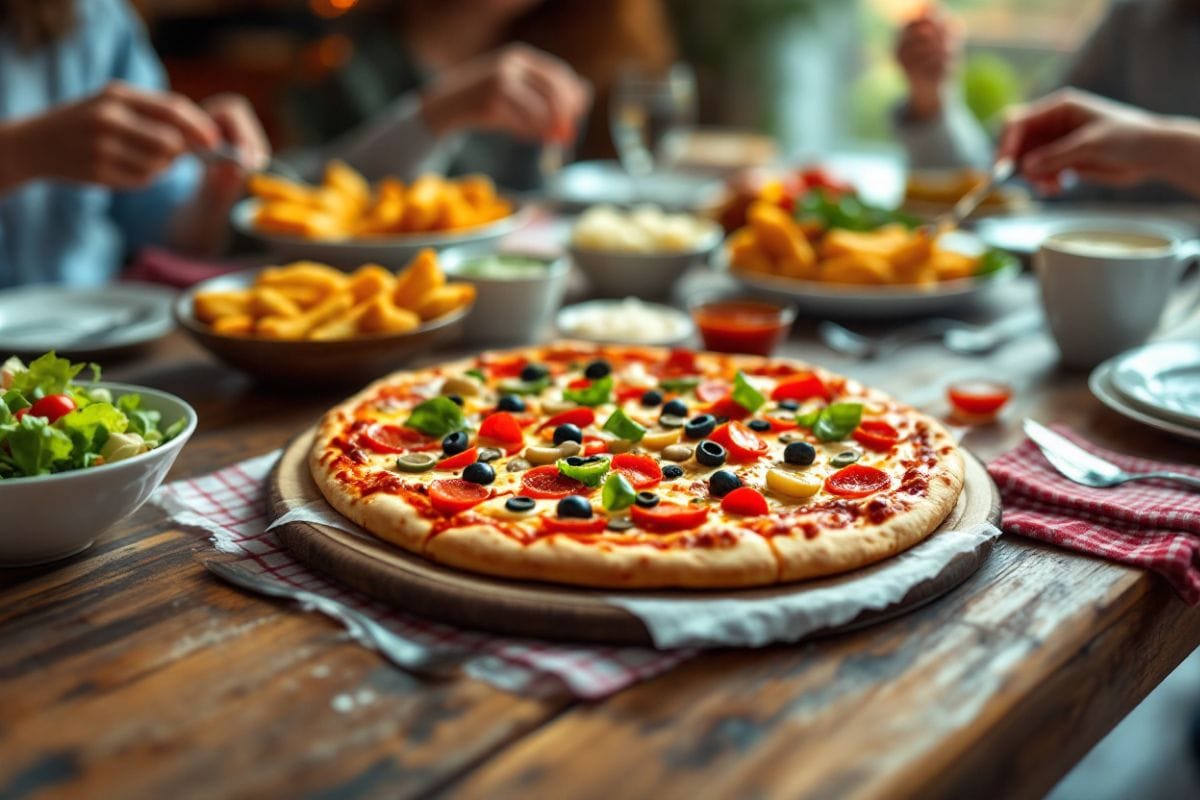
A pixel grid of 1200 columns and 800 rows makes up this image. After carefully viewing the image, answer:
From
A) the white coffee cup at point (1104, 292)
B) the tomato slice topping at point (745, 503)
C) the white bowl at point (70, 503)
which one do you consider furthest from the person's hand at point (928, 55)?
the white bowl at point (70, 503)

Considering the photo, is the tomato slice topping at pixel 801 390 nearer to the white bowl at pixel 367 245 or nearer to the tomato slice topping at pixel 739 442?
the tomato slice topping at pixel 739 442

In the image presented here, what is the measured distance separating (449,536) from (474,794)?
0.40m

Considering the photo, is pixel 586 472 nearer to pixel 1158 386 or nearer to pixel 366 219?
pixel 1158 386

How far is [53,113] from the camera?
2590 millimetres

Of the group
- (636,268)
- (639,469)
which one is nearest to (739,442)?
(639,469)

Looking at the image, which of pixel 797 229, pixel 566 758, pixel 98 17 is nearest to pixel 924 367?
pixel 797 229

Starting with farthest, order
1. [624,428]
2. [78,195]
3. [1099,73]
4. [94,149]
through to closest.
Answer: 1. [1099,73]
2. [78,195]
3. [94,149]
4. [624,428]

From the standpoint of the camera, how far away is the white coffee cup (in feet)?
7.25

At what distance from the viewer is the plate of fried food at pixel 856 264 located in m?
2.60

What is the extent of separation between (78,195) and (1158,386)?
3211 mm

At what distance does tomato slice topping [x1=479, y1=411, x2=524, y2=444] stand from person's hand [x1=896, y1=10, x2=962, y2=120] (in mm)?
2540

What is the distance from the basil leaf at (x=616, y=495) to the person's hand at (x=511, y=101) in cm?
215

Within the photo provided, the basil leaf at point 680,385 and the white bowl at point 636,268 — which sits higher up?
→ the basil leaf at point 680,385

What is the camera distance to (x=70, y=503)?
132cm
